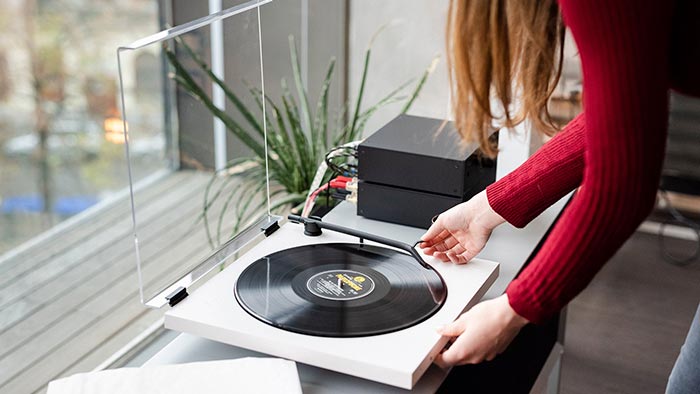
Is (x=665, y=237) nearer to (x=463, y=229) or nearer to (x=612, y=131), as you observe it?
(x=463, y=229)

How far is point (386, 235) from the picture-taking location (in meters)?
1.46

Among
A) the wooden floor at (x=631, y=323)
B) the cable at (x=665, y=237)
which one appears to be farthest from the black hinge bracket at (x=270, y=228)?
the cable at (x=665, y=237)

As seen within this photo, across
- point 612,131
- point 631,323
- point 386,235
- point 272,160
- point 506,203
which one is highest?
point 612,131

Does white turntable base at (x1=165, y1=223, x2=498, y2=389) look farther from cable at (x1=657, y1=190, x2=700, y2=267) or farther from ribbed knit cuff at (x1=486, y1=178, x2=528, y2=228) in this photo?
cable at (x1=657, y1=190, x2=700, y2=267)

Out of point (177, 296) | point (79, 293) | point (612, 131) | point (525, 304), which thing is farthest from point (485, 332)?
point (79, 293)

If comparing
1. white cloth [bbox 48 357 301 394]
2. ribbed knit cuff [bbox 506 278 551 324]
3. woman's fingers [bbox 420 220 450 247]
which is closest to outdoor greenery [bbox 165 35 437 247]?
woman's fingers [bbox 420 220 450 247]

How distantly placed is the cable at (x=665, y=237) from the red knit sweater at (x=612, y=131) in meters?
2.21

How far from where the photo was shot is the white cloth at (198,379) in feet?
3.39

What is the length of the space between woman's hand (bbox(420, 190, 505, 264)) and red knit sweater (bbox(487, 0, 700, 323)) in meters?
0.33

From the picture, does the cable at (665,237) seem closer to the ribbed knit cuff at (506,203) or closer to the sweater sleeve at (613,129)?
the ribbed knit cuff at (506,203)

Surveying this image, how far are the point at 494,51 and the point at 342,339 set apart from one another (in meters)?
0.39

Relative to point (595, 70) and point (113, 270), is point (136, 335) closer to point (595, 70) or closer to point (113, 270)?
point (113, 270)

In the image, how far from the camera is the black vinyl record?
111 cm

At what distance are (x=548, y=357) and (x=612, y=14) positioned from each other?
4.07 feet
